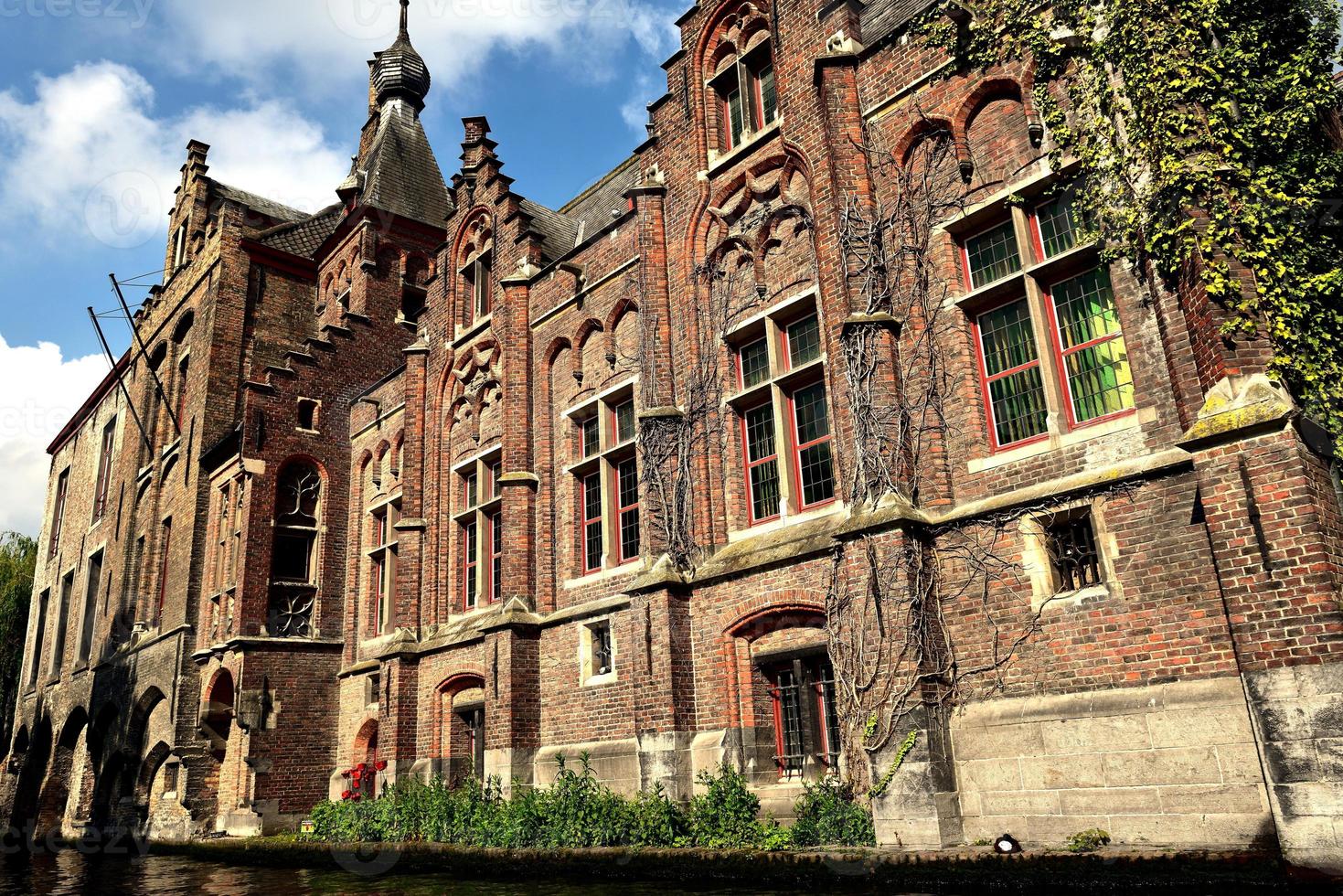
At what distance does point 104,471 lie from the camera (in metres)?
35.1

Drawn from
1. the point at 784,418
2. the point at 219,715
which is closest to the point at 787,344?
the point at 784,418

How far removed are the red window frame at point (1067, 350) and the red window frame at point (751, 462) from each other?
12.6 ft

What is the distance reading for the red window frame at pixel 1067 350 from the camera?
963cm

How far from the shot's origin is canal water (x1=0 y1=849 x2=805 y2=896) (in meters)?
10.0

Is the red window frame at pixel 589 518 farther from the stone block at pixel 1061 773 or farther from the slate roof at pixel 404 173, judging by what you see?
the slate roof at pixel 404 173

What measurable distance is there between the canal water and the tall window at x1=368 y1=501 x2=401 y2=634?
580cm

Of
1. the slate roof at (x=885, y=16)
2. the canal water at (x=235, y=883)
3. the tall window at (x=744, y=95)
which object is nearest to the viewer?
the canal water at (x=235, y=883)

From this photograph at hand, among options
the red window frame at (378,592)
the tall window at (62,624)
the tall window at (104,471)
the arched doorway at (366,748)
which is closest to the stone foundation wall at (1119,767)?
the arched doorway at (366,748)

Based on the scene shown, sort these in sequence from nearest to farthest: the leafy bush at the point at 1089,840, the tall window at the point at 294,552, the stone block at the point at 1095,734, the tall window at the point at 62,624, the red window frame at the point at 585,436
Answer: the leafy bush at the point at 1089,840, the stone block at the point at 1095,734, the red window frame at the point at 585,436, the tall window at the point at 294,552, the tall window at the point at 62,624

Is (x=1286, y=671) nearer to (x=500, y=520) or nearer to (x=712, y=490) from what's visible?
(x=712, y=490)

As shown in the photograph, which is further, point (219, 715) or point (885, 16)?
point (219, 715)

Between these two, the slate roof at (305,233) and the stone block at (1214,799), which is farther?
the slate roof at (305,233)

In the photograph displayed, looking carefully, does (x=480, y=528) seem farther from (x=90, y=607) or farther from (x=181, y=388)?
(x=90, y=607)

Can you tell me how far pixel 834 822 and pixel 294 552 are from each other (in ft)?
55.6
